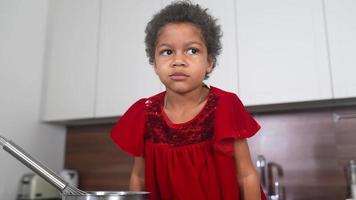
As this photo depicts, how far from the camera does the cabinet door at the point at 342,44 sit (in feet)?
4.06

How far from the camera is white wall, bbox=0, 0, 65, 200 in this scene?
4.97ft

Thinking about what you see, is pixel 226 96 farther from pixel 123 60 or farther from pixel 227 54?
pixel 123 60

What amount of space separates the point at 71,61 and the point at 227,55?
2.85 feet

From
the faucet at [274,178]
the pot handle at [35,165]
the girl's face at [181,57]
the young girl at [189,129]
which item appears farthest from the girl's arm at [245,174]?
the faucet at [274,178]

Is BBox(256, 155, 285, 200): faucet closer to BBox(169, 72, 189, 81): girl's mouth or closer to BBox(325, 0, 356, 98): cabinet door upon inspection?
BBox(325, 0, 356, 98): cabinet door

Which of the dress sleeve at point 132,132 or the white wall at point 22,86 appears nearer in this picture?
the dress sleeve at point 132,132

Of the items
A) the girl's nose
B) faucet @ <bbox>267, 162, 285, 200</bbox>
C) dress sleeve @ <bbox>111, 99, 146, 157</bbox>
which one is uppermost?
the girl's nose

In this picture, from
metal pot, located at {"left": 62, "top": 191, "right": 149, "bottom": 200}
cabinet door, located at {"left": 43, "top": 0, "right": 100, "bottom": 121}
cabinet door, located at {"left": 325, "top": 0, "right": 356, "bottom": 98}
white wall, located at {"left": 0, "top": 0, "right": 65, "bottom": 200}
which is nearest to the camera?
metal pot, located at {"left": 62, "top": 191, "right": 149, "bottom": 200}

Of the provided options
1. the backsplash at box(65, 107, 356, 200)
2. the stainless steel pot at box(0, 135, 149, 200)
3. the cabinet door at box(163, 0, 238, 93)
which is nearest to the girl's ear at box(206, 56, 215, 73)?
the stainless steel pot at box(0, 135, 149, 200)

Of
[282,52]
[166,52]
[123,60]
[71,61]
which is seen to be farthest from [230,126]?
[71,61]

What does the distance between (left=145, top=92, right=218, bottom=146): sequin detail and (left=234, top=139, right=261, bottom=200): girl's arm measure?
0.06m

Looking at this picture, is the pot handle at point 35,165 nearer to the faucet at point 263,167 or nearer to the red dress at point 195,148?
the red dress at point 195,148

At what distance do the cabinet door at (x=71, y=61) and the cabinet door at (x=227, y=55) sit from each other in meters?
0.67

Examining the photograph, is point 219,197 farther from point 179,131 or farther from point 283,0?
point 283,0
